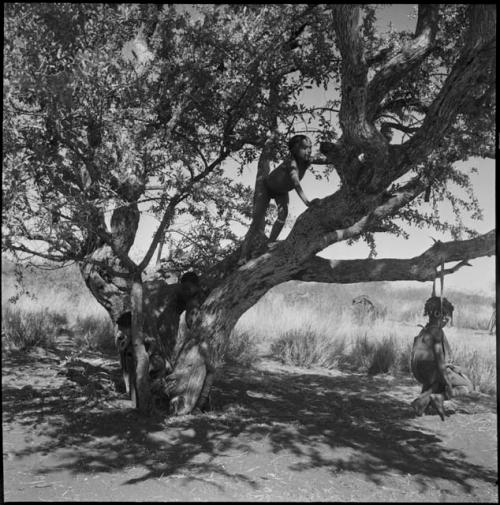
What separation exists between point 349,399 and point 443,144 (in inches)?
151

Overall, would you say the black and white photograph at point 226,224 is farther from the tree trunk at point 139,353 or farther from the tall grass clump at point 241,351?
the tall grass clump at point 241,351

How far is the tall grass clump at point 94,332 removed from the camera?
11.4 metres

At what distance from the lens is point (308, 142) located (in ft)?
21.1

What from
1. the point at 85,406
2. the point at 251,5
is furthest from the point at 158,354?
the point at 251,5

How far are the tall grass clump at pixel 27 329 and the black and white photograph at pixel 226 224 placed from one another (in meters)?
1.82

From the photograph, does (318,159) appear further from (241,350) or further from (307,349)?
(241,350)

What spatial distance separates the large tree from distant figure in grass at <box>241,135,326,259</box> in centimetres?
13

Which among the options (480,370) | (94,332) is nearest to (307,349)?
(480,370)

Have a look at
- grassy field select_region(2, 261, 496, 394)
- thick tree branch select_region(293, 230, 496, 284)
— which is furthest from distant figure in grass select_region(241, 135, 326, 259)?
grassy field select_region(2, 261, 496, 394)

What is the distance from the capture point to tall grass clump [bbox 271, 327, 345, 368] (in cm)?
1111

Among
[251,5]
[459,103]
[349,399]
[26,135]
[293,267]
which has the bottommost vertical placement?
[349,399]

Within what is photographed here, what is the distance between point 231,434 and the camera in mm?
5797

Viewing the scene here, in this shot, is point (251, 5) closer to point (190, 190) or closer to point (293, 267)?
point (190, 190)

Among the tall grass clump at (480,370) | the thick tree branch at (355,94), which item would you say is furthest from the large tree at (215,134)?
the tall grass clump at (480,370)
